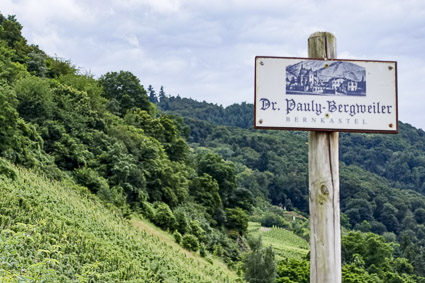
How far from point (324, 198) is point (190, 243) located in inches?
940

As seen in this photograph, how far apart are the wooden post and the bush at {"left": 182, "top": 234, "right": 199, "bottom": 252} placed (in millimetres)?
23400

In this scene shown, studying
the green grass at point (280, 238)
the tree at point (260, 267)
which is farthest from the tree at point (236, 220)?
the tree at point (260, 267)

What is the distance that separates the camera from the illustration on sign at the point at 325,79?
131 inches

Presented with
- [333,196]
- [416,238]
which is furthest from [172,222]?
[416,238]

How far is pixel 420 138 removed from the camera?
125m

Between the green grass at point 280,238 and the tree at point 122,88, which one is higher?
the tree at point 122,88

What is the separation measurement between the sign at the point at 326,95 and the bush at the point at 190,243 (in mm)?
23549

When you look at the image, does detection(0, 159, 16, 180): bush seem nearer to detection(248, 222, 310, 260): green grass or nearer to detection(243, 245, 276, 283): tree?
detection(243, 245, 276, 283): tree

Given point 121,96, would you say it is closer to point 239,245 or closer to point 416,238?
point 239,245

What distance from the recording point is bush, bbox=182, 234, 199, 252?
86.1ft

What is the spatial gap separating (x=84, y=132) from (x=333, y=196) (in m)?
29.7

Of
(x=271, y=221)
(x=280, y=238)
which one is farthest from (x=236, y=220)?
(x=271, y=221)

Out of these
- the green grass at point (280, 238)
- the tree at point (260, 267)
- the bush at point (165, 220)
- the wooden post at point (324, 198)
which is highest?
the wooden post at point (324, 198)

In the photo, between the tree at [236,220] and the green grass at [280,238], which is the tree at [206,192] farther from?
the green grass at [280,238]
